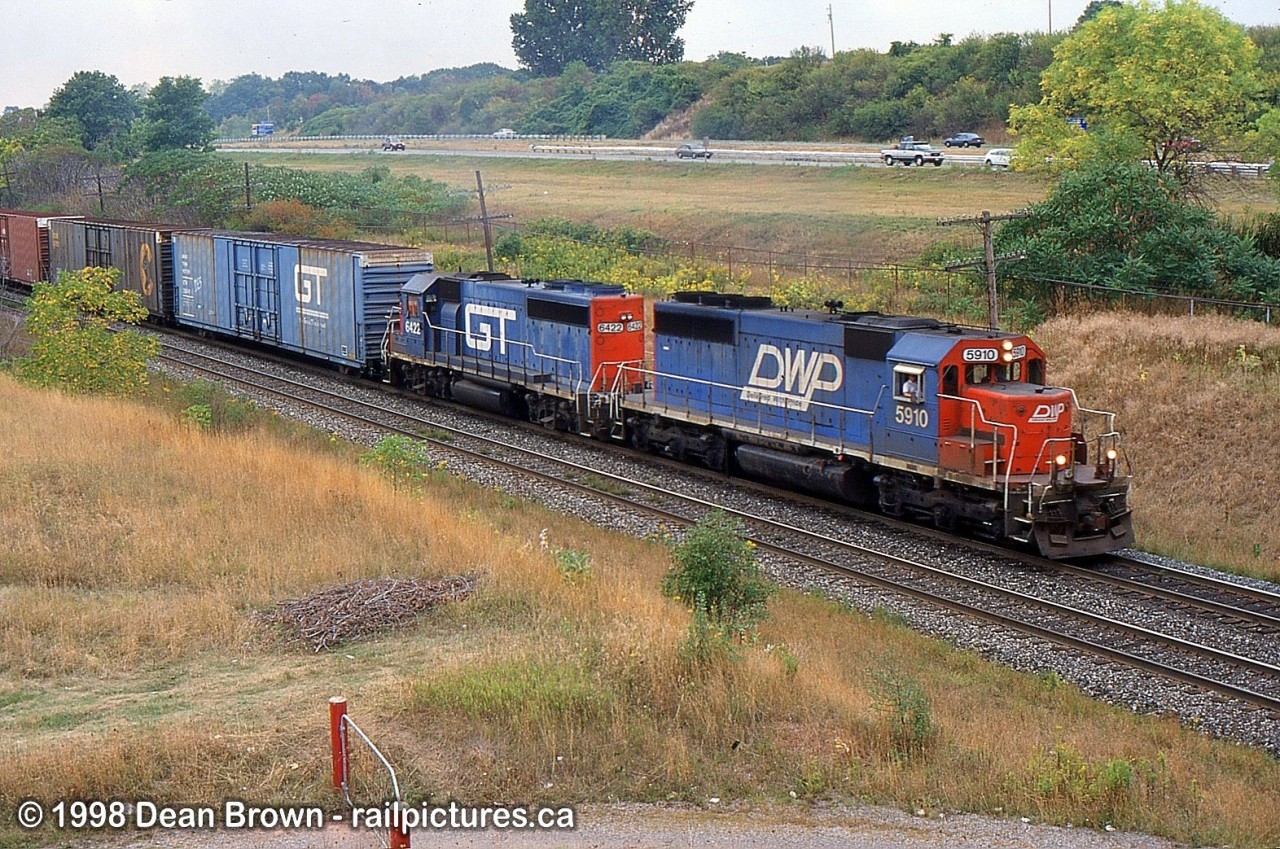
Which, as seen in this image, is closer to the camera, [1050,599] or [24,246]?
[1050,599]

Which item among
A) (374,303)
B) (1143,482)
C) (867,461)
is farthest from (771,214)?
(867,461)

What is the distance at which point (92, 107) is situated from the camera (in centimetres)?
10175


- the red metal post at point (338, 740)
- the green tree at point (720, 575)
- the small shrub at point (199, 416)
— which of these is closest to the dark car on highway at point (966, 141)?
the small shrub at point (199, 416)

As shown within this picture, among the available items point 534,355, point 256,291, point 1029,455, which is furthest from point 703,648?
point 256,291

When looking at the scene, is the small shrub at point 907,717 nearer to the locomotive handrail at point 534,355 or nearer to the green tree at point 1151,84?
the locomotive handrail at point 534,355

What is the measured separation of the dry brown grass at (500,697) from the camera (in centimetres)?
950

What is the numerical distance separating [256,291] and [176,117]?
59.7 meters

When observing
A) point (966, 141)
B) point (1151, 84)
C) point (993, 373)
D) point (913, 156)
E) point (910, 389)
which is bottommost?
point (910, 389)

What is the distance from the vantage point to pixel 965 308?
35500 mm

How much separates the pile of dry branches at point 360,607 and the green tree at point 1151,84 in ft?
101

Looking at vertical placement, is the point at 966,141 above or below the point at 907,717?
above

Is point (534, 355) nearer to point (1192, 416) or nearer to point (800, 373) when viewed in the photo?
point (800, 373)

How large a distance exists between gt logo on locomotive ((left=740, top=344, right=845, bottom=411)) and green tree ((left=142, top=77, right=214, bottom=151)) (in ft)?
249

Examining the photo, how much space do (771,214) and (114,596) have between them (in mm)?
46000
